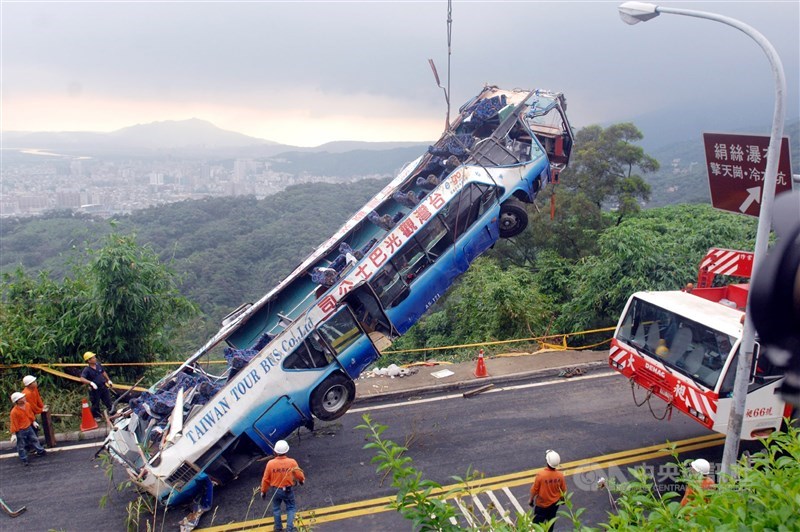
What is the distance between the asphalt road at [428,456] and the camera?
7664mm

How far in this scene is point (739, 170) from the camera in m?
6.20

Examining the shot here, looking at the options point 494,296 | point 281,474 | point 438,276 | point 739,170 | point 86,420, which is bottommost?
point 86,420

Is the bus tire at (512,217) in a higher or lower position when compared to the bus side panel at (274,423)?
higher

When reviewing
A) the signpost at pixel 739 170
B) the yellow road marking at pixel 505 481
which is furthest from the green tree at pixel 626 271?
the signpost at pixel 739 170

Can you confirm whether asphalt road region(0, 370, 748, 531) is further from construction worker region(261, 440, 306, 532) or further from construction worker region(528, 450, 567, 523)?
construction worker region(528, 450, 567, 523)

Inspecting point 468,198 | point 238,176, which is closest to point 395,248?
point 468,198

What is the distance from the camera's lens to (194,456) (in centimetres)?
746

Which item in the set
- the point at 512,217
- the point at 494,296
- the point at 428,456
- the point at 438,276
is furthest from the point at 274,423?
the point at 494,296

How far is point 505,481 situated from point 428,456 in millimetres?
1244

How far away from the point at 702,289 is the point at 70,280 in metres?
12.1

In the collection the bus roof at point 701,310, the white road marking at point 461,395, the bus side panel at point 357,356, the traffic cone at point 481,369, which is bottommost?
the white road marking at point 461,395

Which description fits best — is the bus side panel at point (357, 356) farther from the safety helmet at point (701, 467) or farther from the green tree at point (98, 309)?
the green tree at point (98, 309)

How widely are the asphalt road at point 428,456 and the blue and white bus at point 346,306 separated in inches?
29.4

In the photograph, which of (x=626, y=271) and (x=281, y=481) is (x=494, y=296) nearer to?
(x=626, y=271)
